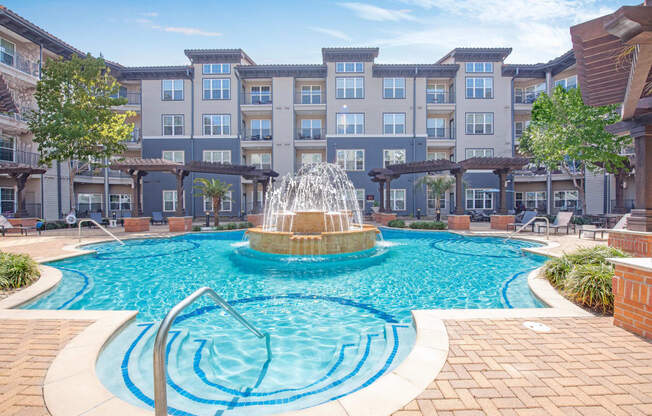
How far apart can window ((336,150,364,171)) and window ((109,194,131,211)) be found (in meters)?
20.2

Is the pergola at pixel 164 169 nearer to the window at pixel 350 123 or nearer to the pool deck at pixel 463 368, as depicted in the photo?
the window at pixel 350 123

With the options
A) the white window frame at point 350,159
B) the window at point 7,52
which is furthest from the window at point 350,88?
the window at point 7,52

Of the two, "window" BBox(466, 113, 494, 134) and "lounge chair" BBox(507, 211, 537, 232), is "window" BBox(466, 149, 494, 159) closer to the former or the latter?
"window" BBox(466, 113, 494, 134)

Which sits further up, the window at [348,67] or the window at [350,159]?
the window at [348,67]

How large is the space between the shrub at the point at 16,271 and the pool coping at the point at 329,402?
1459 mm

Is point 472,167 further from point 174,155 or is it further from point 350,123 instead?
point 174,155

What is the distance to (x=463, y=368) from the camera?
298 cm

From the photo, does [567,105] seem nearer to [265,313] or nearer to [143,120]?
[265,313]

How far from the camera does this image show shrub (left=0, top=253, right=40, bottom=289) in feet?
20.3

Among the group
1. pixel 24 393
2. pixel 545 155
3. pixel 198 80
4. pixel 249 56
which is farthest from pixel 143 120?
pixel 545 155

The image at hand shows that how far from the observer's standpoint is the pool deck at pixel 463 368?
2428mm

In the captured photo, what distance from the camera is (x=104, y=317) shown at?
448 cm

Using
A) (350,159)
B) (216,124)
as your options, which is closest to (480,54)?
(350,159)

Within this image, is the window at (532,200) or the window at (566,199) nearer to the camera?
the window at (566,199)
